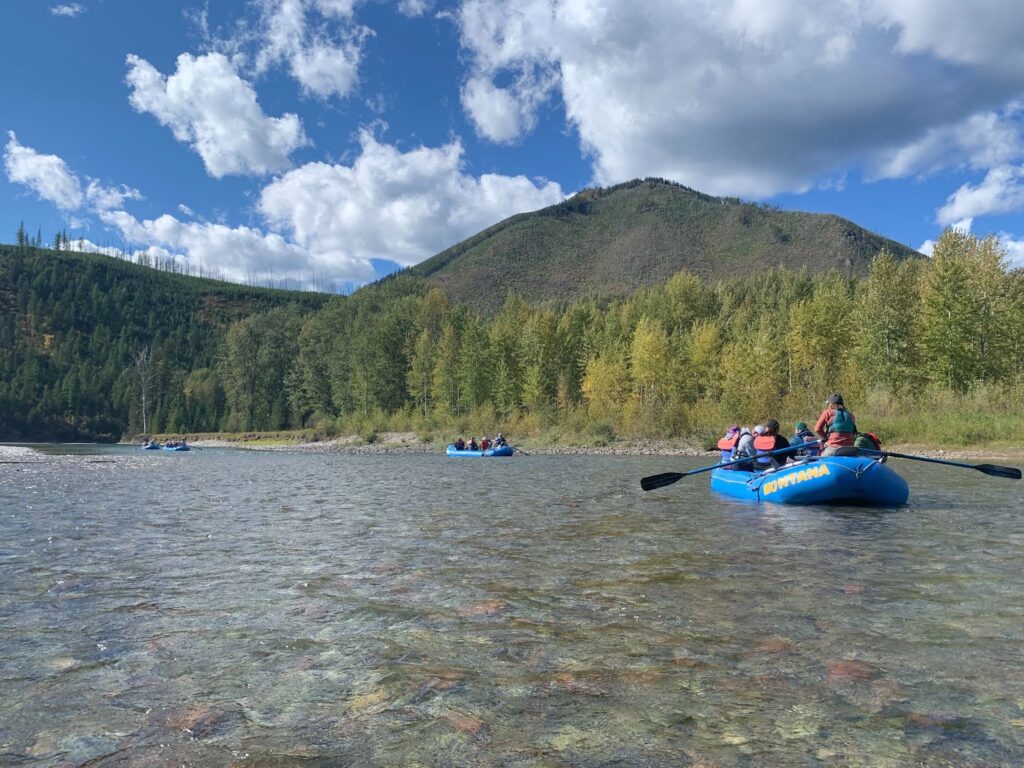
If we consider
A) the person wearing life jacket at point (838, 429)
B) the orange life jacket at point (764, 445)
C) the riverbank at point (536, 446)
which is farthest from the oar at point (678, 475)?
the riverbank at point (536, 446)

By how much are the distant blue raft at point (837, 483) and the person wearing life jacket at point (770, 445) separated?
179 centimetres

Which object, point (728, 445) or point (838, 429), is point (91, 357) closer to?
point (728, 445)

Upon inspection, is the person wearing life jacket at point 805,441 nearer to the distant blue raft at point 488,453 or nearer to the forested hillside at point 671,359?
the forested hillside at point 671,359

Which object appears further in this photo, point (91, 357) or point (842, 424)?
point (91, 357)

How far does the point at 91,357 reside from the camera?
15025 cm

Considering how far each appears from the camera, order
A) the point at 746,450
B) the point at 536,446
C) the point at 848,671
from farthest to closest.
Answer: the point at 536,446 < the point at 746,450 < the point at 848,671

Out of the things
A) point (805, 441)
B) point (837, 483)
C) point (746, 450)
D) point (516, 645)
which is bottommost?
point (516, 645)

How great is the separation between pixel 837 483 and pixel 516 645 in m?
10.0

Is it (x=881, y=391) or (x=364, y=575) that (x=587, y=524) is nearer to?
(x=364, y=575)

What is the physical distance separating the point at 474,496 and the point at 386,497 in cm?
238

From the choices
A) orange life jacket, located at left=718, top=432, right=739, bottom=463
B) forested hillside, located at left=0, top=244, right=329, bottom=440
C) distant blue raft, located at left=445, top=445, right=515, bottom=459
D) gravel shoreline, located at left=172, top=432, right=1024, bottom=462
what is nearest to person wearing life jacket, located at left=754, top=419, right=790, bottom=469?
orange life jacket, located at left=718, top=432, right=739, bottom=463

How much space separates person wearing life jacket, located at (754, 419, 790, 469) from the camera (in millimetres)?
16125

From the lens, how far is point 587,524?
11781 millimetres

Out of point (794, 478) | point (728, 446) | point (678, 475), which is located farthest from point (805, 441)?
point (728, 446)
